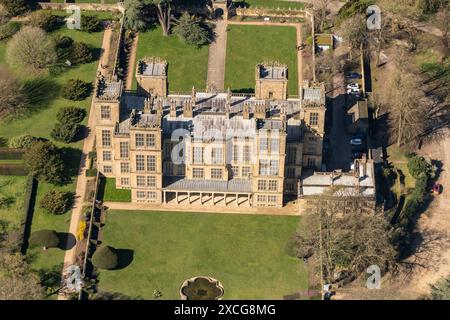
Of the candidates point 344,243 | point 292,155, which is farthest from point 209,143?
point 344,243

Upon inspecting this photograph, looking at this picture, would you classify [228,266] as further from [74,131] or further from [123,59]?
[123,59]

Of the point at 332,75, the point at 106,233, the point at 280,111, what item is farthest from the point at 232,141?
the point at 332,75

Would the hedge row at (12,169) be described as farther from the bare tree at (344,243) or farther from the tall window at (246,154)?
the bare tree at (344,243)

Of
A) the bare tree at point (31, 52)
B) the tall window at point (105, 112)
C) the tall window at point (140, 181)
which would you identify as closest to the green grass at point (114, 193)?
the tall window at point (140, 181)

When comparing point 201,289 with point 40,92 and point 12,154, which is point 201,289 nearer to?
point 12,154

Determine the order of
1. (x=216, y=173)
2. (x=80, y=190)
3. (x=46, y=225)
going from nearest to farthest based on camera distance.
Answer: (x=46, y=225) → (x=216, y=173) → (x=80, y=190)

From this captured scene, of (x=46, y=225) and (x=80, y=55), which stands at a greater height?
→ (x=80, y=55)

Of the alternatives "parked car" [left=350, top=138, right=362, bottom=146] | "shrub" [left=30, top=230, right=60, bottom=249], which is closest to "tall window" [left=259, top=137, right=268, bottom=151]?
"parked car" [left=350, top=138, right=362, bottom=146]
